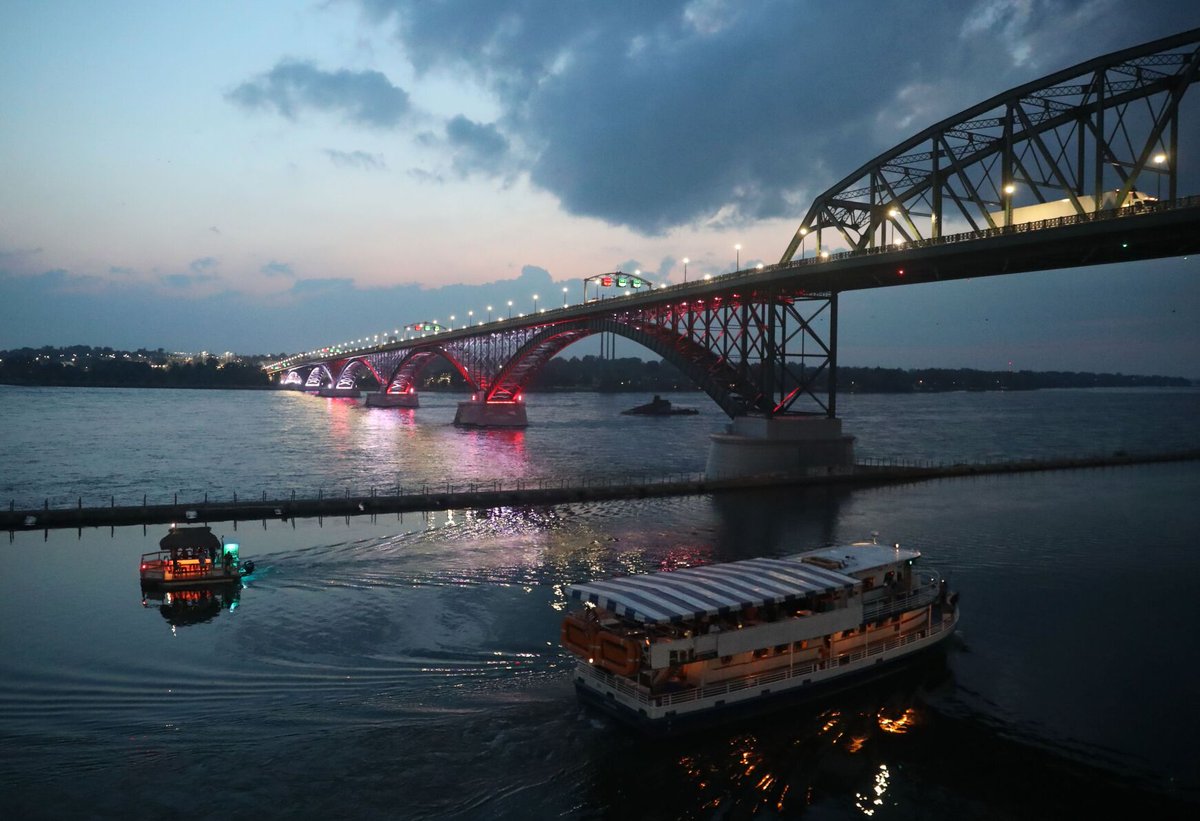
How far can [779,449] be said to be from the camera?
172 ft

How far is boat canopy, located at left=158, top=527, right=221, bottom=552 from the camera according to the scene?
26.9 m

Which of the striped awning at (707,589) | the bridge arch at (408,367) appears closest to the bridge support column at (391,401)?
the bridge arch at (408,367)

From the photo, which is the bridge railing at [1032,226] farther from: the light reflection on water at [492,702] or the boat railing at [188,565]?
the boat railing at [188,565]

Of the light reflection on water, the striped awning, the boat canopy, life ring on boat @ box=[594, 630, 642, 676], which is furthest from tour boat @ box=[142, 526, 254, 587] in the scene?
life ring on boat @ box=[594, 630, 642, 676]

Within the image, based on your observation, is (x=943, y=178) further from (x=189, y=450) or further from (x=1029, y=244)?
(x=189, y=450)

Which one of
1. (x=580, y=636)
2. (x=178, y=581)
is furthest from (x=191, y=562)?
(x=580, y=636)

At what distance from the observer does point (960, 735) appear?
17.5 metres

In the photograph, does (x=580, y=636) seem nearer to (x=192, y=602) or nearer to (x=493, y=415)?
(x=192, y=602)

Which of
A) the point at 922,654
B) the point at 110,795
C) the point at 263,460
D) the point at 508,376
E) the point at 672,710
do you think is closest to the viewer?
the point at 110,795

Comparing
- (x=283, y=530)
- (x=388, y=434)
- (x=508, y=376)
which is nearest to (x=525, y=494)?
(x=283, y=530)

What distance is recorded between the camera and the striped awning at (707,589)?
17.2 meters

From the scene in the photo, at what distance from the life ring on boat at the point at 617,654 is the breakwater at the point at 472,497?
2466 cm

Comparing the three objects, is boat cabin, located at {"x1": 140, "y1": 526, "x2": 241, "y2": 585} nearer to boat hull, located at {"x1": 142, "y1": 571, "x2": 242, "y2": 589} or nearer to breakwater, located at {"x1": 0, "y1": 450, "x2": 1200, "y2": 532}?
boat hull, located at {"x1": 142, "y1": 571, "x2": 242, "y2": 589}

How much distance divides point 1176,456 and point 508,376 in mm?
68753
